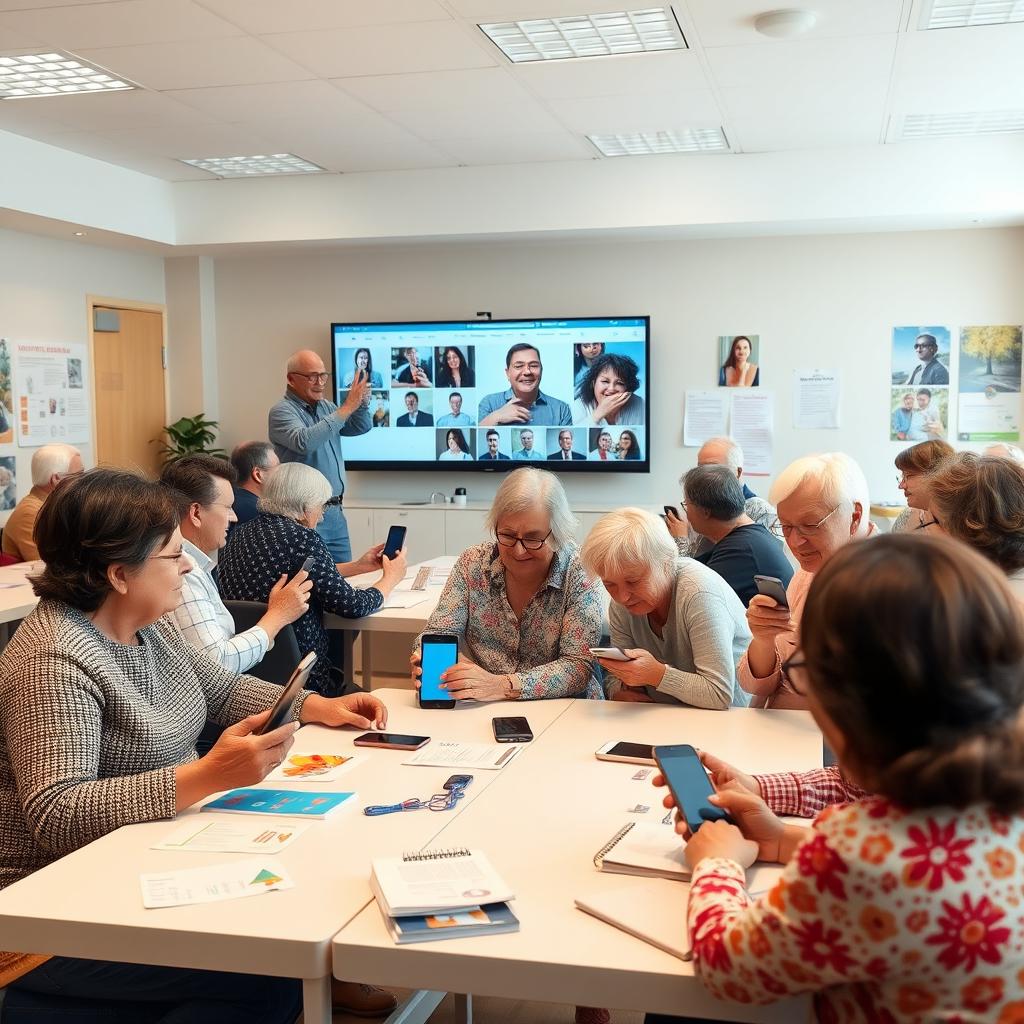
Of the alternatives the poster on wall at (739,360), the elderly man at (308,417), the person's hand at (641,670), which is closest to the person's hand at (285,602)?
the person's hand at (641,670)

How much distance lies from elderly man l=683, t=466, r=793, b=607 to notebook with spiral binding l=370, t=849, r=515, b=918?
2.25m

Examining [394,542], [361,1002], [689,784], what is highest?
[394,542]

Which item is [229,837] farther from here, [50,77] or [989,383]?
[989,383]

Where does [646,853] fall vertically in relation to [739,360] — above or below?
below

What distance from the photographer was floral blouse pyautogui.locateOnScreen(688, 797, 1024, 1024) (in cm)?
116

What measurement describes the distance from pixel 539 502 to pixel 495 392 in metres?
4.85

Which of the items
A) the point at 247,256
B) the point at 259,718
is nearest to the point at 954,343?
the point at 247,256

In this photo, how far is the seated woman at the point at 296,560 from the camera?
3904 mm

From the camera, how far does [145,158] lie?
6.93 meters

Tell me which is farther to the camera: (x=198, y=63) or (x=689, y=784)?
(x=198, y=63)

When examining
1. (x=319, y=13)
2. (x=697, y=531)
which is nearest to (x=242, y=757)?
(x=697, y=531)

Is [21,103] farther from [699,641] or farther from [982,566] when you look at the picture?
[982,566]

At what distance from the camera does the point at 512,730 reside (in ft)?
8.59

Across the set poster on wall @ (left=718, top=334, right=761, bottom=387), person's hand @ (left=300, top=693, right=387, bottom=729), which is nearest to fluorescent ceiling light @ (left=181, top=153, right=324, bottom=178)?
poster on wall @ (left=718, top=334, right=761, bottom=387)
